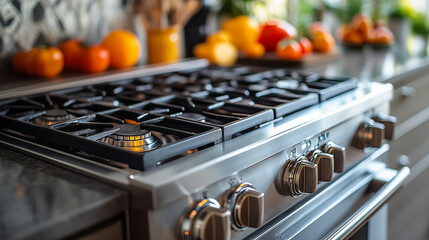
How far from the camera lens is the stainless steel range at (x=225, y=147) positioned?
0.66m

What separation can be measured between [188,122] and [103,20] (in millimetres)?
916

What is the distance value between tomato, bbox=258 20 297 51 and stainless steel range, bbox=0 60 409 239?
57cm

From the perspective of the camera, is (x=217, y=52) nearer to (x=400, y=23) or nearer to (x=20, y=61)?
(x=20, y=61)

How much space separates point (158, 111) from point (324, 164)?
0.35 metres

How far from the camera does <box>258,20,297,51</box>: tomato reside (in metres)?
1.92

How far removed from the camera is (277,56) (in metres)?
1.85

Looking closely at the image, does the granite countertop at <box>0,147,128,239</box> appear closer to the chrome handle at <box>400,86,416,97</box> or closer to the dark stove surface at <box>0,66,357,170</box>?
the dark stove surface at <box>0,66,357,170</box>

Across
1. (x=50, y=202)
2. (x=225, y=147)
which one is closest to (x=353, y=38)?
(x=225, y=147)

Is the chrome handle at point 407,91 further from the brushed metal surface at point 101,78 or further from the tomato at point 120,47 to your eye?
the tomato at point 120,47

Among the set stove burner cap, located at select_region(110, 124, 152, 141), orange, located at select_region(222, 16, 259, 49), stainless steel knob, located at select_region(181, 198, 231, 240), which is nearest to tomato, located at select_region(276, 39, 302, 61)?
orange, located at select_region(222, 16, 259, 49)

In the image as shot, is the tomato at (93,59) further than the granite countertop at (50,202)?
Yes

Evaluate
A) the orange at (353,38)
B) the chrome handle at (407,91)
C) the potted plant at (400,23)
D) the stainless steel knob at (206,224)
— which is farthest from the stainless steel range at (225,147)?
the potted plant at (400,23)

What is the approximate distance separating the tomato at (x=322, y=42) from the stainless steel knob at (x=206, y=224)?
1427mm

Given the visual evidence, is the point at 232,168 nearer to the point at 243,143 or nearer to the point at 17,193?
the point at 243,143
